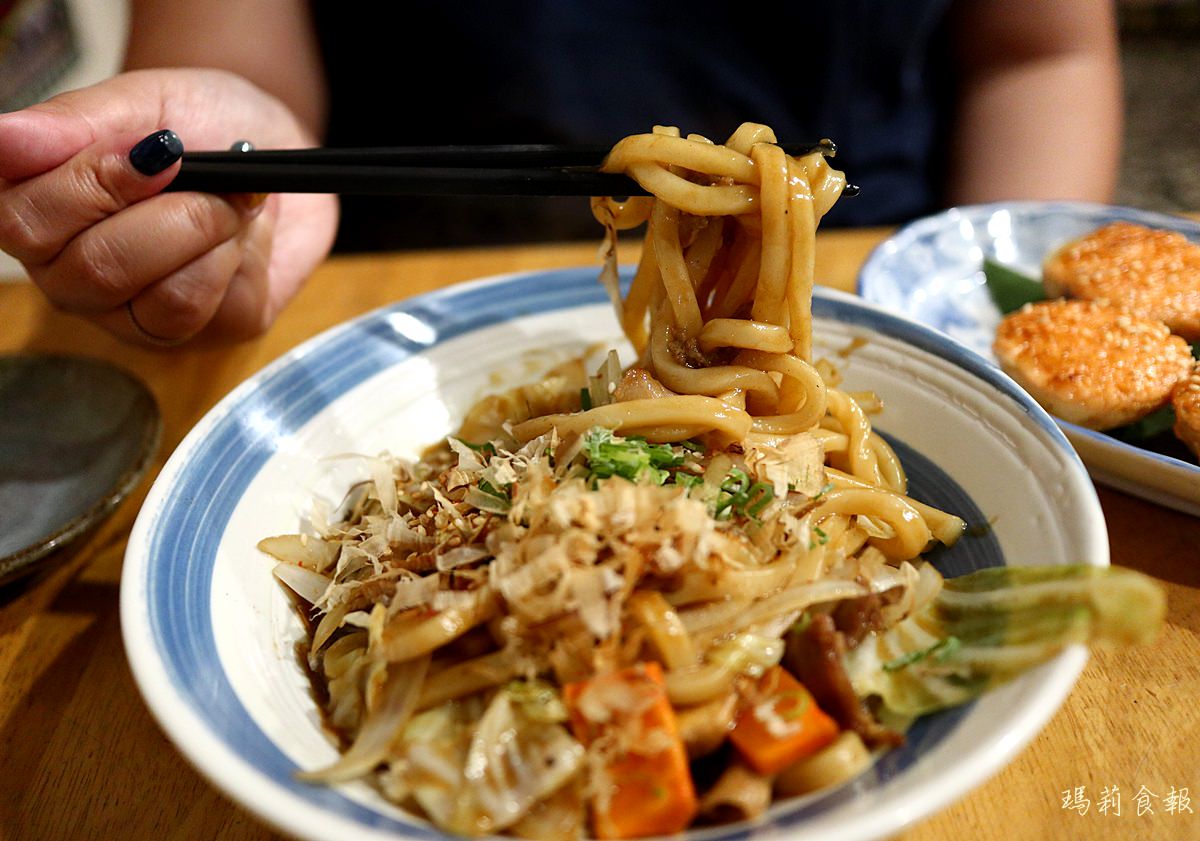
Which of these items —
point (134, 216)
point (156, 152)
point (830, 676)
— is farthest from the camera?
point (134, 216)

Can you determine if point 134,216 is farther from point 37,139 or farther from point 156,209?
point 37,139

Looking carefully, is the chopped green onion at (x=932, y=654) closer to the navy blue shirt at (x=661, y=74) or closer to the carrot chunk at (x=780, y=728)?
the carrot chunk at (x=780, y=728)

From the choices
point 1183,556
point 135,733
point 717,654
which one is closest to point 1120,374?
point 1183,556

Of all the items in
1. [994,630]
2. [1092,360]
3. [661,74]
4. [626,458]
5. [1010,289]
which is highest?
[661,74]

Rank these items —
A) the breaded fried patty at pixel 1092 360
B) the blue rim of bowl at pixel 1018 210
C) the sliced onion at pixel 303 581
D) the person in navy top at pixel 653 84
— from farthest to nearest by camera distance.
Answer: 1. the person in navy top at pixel 653 84
2. the blue rim of bowl at pixel 1018 210
3. the breaded fried patty at pixel 1092 360
4. the sliced onion at pixel 303 581

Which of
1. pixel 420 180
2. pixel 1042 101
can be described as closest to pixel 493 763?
pixel 420 180

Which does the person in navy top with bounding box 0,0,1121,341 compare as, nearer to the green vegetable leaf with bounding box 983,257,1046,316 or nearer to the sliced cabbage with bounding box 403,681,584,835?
the green vegetable leaf with bounding box 983,257,1046,316

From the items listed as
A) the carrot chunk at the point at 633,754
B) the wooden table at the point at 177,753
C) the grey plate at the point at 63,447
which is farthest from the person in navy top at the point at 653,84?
the carrot chunk at the point at 633,754
